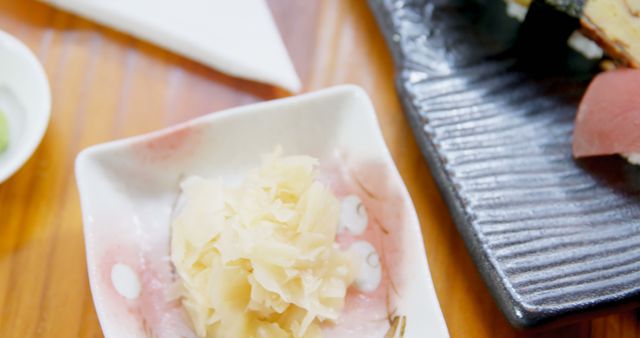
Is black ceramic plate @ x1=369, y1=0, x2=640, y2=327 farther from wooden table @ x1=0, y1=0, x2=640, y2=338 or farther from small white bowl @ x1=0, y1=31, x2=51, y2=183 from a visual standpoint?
small white bowl @ x1=0, y1=31, x2=51, y2=183

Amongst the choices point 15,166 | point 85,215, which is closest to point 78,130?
point 15,166

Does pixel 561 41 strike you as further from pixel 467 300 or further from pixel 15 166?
pixel 15 166

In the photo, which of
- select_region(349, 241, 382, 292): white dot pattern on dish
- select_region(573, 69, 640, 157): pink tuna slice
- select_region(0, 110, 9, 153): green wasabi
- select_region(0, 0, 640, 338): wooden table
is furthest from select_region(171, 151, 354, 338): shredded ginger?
select_region(573, 69, 640, 157): pink tuna slice

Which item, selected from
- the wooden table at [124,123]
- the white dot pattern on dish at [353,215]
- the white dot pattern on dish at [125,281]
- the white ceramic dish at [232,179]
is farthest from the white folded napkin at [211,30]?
the white dot pattern on dish at [125,281]

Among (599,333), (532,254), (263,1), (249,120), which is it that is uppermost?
(263,1)

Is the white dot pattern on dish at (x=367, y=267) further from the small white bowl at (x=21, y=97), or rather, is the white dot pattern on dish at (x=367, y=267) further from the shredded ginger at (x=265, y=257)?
the small white bowl at (x=21, y=97)

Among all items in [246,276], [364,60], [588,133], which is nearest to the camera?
[246,276]

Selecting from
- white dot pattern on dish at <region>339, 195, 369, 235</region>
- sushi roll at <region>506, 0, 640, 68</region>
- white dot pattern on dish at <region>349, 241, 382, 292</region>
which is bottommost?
white dot pattern on dish at <region>349, 241, 382, 292</region>

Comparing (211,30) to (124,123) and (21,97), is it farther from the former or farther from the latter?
(21,97)
